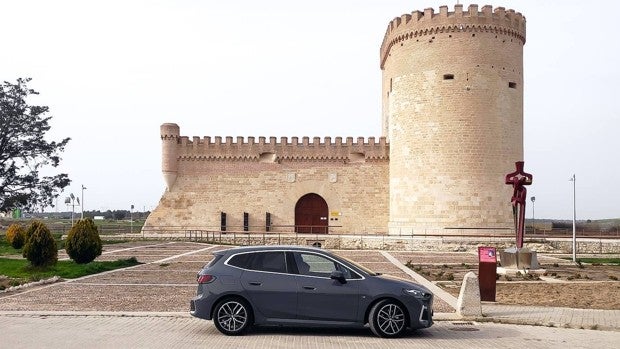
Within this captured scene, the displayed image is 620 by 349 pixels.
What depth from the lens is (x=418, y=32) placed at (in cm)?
3447

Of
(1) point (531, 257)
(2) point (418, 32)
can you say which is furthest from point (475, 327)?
(2) point (418, 32)

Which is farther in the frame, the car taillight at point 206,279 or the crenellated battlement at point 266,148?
the crenellated battlement at point 266,148

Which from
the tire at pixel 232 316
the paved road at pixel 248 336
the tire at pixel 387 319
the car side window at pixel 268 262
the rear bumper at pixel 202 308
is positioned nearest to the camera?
the paved road at pixel 248 336

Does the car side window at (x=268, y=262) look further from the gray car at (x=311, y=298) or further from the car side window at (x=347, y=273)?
the car side window at (x=347, y=273)

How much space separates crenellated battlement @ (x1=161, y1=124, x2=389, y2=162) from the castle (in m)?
0.15

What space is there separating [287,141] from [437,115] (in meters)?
10.3

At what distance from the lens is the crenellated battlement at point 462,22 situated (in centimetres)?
3359

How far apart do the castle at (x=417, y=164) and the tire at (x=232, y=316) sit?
2482 centimetres

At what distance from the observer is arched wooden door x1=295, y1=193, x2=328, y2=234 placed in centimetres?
3969

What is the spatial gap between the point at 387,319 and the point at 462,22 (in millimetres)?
26636

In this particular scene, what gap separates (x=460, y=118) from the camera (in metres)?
33.5

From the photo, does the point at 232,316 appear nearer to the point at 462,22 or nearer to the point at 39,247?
the point at 39,247

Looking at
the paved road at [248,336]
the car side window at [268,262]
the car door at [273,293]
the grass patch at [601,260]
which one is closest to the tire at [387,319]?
the paved road at [248,336]

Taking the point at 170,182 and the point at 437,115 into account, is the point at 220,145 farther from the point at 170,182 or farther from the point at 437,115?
the point at 437,115
